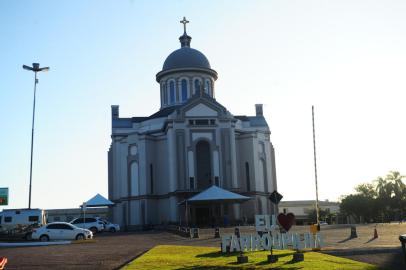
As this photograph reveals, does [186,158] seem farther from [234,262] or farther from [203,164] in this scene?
[234,262]

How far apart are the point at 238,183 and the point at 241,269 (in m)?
48.7

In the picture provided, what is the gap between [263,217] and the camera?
21500 mm

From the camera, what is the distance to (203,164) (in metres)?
62.0

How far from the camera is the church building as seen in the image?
198 feet

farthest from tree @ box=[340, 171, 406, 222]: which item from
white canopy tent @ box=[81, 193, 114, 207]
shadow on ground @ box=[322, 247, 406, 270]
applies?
shadow on ground @ box=[322, 247, 406, 270]

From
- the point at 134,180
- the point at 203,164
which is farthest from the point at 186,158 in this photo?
the point at 134,180

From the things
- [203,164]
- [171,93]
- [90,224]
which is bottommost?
[90,224]

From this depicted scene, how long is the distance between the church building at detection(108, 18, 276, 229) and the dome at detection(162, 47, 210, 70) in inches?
5.2

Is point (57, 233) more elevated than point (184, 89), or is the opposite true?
point (184, 89)

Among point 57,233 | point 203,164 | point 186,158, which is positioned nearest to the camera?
point 57,233

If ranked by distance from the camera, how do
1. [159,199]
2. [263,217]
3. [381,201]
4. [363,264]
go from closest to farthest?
[363,264], [263,217], [159,199], [381,201]

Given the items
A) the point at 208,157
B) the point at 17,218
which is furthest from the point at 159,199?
the point at 17,218

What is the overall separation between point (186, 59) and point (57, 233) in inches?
1552

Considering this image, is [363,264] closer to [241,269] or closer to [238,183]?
[241,269]
